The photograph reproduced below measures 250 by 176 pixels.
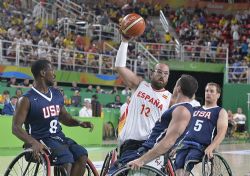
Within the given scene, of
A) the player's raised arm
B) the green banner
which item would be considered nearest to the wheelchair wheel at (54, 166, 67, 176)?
the player's raised arm

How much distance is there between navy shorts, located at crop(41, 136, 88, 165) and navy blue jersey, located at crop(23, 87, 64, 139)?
9 cm

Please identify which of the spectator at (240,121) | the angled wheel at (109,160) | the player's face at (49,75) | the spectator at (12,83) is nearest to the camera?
the player's face at (49,75)

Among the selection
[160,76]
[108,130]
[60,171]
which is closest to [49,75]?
[60,171]

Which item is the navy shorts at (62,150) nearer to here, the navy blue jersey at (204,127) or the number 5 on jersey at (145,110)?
the number 5 on jersey at (145,110)

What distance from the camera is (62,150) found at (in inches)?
309

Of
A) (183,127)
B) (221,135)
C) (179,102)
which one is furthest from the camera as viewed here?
(221,135)

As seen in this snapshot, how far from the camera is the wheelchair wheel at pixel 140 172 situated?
21.1 ft

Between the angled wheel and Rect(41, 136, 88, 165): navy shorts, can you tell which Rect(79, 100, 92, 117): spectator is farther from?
Rect(41, 136, 88, 165): navy shorts

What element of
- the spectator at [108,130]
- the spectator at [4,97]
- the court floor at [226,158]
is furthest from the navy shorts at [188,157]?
the spectator at [108,130]

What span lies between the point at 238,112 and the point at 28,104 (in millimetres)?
20217

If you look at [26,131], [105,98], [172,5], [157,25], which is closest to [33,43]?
[105,98]

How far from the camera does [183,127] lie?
634cm

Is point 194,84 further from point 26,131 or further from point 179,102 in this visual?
point 26,131

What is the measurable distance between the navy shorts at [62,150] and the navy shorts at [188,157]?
1580 millimetres
